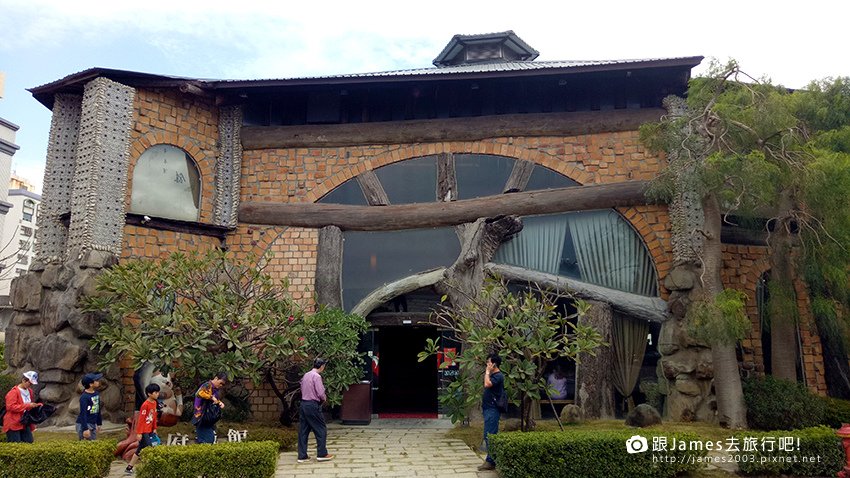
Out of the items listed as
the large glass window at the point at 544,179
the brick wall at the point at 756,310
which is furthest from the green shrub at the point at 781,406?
the large glass window at the point at 544,179

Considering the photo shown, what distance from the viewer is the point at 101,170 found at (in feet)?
41.6

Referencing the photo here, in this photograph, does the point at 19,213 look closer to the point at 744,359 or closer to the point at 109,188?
the point at 109,188

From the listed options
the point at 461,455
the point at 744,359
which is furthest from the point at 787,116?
the point at 461,455

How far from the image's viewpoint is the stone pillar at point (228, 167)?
1442cm

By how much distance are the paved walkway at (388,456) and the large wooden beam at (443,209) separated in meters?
4.45

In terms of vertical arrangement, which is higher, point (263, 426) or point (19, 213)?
point (19, 213)

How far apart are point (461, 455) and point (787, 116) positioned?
840cm

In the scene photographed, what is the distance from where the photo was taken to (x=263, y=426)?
38.6 feet

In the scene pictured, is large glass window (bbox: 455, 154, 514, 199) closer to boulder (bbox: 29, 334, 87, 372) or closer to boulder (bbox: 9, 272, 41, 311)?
boulder (bbox: 29, 334, 87, 372)

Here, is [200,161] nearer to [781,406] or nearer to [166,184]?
[166,184]

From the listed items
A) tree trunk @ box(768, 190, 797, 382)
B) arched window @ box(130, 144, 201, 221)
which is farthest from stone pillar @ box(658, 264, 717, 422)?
arched window @ box(130, 144, 201, 221)

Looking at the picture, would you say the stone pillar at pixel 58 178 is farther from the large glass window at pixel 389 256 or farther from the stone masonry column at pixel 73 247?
the large glass window at pixel 389 256

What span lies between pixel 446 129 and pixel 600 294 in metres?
5.07

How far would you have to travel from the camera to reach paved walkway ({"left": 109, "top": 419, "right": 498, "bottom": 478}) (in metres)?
8.53
